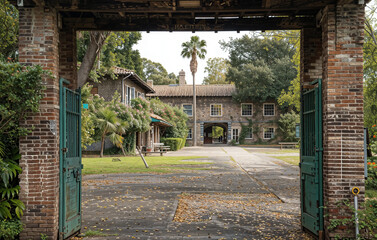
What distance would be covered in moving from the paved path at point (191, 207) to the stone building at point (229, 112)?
33738mm

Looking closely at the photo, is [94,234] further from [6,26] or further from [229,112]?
[229,112]

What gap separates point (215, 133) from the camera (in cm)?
6681

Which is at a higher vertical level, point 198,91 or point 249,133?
point 198,91

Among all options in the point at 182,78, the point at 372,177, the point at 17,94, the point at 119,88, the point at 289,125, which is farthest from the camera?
the point at 182,78

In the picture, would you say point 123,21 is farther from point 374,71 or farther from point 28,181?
point 374,71

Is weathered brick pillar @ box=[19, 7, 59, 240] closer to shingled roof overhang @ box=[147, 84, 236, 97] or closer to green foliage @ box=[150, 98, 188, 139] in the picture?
green foliage @ box=[150, 98, 188, 139]

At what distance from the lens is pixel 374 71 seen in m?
14.0

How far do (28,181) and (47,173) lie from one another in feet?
1.01

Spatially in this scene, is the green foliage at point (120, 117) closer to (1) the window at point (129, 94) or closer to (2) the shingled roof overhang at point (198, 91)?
(1) the window at point (129, 94)

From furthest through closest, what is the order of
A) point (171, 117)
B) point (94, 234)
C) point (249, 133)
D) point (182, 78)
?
point (182, 78) < point (249, 133) < point (171, 117) < point (94, 234)

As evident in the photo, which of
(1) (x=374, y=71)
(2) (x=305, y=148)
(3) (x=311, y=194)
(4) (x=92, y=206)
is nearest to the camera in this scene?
(3) (x=311, y=194)

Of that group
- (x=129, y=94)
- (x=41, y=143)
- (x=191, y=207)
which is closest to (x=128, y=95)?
(x=129, y=94)

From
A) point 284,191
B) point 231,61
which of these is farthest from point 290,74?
point 284,191

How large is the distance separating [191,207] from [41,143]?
152 inches
